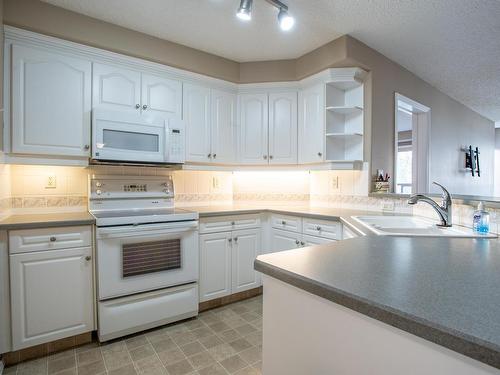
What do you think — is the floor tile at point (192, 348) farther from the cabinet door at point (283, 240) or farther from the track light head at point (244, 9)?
the track light head at point (244, 9)

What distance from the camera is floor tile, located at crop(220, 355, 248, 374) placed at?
1.72 meters

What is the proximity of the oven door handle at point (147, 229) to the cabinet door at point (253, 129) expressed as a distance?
3.37 feet

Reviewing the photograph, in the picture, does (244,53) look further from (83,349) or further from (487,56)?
(83,349)

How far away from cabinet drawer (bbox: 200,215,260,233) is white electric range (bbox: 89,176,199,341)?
13 centimetres

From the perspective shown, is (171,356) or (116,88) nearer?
(171,356)

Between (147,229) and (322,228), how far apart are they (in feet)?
4.44

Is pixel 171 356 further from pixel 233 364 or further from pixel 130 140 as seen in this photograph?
pixel 130 140

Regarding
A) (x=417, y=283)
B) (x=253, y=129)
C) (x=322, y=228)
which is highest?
(x=253, y=129)

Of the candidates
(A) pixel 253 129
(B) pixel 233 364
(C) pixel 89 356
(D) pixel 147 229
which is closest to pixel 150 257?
(D) pixel 147 229

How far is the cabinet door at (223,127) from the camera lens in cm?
284

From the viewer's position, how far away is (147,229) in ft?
6.81

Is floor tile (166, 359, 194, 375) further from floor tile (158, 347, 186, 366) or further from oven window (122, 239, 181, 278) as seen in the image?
oven window (122, 239, 181, 278)

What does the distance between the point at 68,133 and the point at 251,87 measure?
1.75 meters

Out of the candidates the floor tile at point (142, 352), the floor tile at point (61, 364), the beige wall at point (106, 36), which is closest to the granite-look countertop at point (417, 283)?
the floor tile at point (142, 352)
